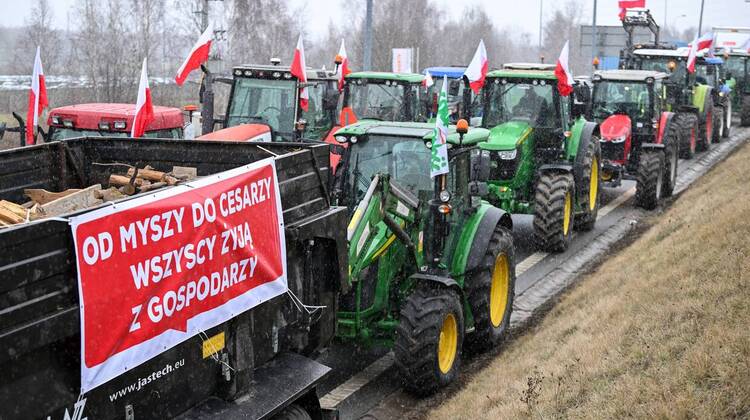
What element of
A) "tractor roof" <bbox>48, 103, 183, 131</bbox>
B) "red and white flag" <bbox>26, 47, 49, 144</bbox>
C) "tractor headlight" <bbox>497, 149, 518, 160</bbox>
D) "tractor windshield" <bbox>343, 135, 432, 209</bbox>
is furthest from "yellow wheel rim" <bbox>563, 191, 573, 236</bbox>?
"red and white flag" <bbox>26, 47, 49, 144</bbox>

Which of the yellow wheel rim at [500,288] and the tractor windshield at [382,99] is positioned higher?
the tractor windshield at [382,99]

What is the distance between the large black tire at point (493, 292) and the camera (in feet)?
31.7

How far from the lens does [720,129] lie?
27.1m

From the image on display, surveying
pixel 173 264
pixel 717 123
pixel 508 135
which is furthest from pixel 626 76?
pixel 173 264

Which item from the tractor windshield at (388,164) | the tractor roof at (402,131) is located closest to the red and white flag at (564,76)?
the tractor roof at (402,131)

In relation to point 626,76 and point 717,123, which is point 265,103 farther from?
point 717,123

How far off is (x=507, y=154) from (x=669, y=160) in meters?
5.87

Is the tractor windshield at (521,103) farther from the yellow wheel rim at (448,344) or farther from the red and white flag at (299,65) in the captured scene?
the yellow wheel rim at (448,344)

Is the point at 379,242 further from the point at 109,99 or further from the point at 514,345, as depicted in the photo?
the point at 109,99

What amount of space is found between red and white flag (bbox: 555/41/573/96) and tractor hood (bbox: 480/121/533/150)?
0.76 m

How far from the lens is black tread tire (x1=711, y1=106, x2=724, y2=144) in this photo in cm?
2638

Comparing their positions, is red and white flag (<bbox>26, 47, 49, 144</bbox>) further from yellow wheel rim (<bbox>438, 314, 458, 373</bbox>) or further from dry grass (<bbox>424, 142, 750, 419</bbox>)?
dry grass (<bbox>424, 142, 750, 419</bbox>)

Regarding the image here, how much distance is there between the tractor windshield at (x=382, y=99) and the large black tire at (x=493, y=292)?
22.4 feet

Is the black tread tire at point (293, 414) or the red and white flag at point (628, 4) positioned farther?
the red and white flag at point (628, 4)
